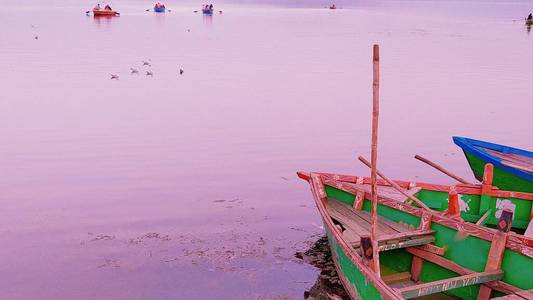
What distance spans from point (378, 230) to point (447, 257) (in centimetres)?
140

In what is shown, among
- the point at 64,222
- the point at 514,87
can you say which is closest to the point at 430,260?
the point at 64,222

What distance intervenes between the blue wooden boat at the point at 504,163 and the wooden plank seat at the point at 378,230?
4.01m

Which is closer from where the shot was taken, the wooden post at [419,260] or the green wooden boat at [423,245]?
the green wooden boat at [423,245]

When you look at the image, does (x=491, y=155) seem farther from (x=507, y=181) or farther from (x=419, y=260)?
(x=419, y=260)

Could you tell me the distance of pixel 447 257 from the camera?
880cm

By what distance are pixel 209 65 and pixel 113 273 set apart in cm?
2743

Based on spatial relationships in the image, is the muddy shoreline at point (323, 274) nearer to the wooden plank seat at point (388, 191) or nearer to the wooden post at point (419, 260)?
the wooden post at point (419, 260)

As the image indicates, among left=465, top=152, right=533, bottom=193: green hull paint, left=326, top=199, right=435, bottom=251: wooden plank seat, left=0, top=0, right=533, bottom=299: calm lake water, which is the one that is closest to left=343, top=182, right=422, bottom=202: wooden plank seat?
left=326, top=199, right=435, bottom=251: wooden plank seat

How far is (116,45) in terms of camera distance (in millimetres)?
48562

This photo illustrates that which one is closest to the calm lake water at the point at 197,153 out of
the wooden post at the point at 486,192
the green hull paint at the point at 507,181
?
the green hull paint at the point at 507,181

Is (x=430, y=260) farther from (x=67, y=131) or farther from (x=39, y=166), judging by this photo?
(x=67, y=131)

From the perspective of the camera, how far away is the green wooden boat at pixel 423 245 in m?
7.73

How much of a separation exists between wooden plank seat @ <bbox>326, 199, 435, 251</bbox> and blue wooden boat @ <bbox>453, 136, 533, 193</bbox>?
401 cm

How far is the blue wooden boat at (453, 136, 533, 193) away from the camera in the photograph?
12.2 metres
